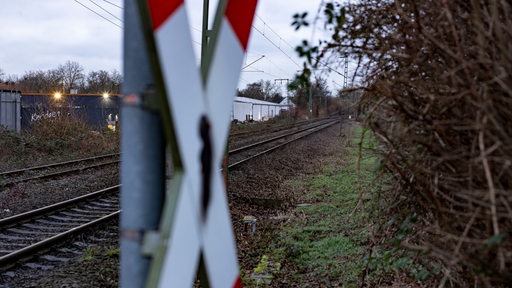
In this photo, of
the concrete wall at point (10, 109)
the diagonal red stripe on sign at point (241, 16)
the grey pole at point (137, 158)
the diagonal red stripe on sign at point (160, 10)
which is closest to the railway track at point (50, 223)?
the grey pole at point (137, 158)

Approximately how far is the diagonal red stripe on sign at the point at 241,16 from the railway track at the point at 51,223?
254 inches

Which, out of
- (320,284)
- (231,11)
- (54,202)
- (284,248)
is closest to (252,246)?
(284,248)

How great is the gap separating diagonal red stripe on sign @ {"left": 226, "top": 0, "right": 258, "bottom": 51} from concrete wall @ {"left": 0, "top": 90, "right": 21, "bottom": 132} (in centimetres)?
3134

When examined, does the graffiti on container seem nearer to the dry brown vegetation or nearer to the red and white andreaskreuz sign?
the dry brown vegetation

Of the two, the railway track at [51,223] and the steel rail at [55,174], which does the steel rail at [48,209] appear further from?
the steel rail at [55,174]

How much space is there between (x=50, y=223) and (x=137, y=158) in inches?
376

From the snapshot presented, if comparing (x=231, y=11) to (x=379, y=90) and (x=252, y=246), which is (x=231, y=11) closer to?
(x=379, y=90)

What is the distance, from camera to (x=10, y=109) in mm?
31047

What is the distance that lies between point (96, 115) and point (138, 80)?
47.7 meters

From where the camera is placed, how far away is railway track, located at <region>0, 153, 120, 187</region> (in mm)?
15617

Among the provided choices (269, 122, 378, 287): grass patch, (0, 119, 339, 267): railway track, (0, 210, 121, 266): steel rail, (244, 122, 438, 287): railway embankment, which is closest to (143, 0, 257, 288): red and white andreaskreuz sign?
(244, 122, 438, 287): railway embankment

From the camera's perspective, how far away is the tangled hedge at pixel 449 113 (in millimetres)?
1811

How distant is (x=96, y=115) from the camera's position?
154ft

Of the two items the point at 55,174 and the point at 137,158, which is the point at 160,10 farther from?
the point at 55,174
